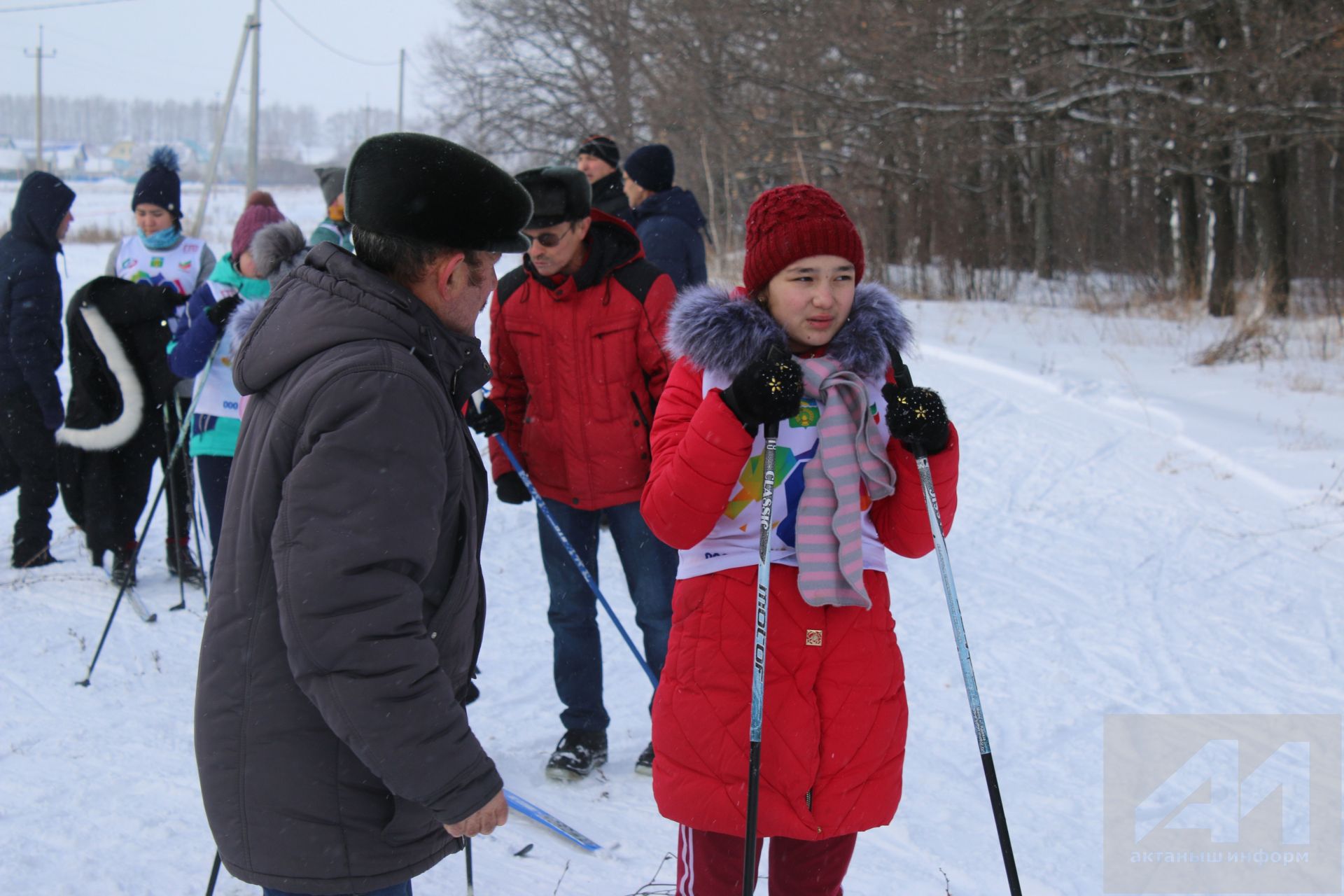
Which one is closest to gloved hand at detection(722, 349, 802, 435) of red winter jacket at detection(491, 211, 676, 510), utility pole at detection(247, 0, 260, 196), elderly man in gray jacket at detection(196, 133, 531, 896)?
elderly man in gray jacket at detection(196, 133, 531, 896)

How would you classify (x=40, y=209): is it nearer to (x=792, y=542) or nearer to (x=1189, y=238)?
(x=792, y=542)

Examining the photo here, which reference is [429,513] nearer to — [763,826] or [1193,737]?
[763,826]

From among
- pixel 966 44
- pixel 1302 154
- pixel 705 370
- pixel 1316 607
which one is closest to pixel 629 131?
pixel 966 44

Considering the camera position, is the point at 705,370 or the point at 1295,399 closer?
the point at 705,370

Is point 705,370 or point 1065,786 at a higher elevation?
point 705,370

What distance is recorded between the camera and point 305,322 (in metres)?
1.59

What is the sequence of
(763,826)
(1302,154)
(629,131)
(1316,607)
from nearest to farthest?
1. (763,826)
2. (1316,607)
3. (1302,154)
4. (629,131)

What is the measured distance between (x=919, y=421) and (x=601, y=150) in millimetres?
4199

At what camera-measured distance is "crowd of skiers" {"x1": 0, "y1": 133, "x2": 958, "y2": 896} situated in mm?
1506

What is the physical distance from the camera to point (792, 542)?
2.25 meters

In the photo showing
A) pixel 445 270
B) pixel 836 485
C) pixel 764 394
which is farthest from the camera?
pixel 836 485

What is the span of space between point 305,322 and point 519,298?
2.05m

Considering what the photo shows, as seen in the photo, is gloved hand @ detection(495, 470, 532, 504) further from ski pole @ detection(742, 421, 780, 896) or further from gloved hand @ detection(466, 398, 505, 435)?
ski pole @ detection(742, 421, 780, 896)

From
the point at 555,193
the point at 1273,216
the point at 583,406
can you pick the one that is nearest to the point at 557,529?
the point at 583,406
